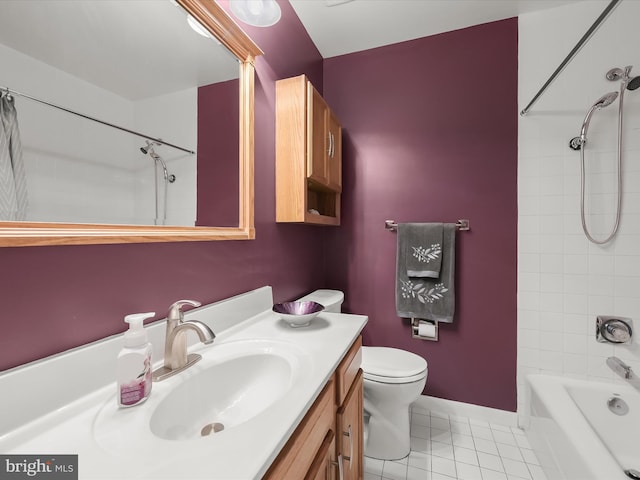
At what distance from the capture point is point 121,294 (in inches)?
28.1

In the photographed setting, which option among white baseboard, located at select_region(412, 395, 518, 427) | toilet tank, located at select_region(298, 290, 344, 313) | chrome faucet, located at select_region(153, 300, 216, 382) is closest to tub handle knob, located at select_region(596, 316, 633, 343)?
white baseboard, located at select_region(412, 395, 518, 427)

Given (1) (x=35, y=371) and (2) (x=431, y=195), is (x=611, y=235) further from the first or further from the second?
(1) (x=35, y=371)

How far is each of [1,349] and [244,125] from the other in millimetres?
963

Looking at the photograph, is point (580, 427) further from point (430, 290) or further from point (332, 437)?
point (332, 437)

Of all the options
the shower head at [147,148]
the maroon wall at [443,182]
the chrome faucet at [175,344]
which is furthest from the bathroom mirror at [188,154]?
the maroon wall at [443,182]

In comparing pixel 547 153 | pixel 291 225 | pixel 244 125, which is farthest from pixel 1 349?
pixel 547 153

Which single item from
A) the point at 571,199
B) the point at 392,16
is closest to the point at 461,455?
the point at 571,199

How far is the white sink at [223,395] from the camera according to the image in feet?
2.11

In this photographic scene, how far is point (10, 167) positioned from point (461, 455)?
2.06 m

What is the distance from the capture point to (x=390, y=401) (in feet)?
4.64

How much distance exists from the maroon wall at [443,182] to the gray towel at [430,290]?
10cm

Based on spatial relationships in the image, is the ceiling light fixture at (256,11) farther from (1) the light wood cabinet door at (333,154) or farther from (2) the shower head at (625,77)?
(2) the shower head at (625,77)

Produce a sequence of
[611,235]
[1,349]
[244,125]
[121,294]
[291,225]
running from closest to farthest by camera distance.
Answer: [1,349]
[121,294]
[244,125]
[611,235]
[291,225]

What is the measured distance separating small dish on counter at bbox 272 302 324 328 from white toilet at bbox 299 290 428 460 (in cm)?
52
